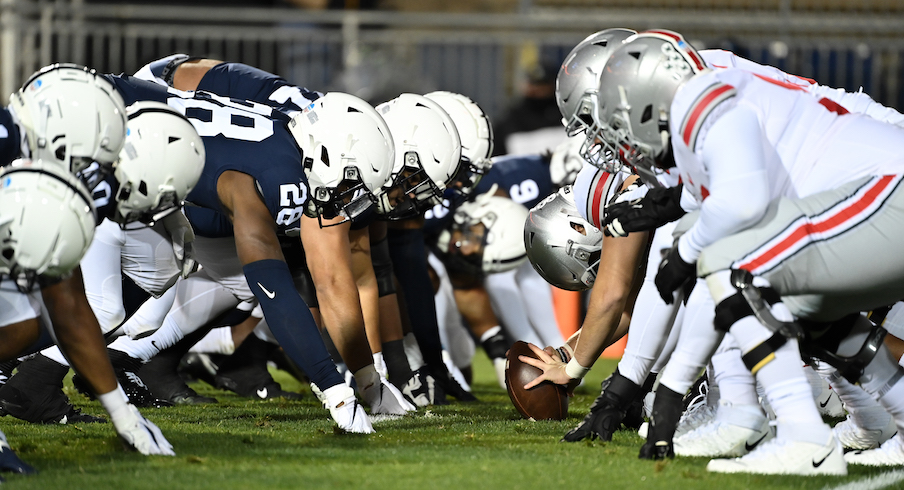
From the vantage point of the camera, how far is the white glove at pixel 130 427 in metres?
3.34

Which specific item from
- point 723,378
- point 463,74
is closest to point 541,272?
point 723,378

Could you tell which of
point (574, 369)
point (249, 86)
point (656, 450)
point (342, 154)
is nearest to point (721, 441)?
point (656, 450)

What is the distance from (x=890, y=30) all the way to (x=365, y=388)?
8.03 m

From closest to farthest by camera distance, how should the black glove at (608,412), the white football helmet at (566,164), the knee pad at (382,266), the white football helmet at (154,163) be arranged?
the white football helmet at (154,163) < the black glove at (608,412) < the knee pad at (382,266) < the white football helmet at (566,164)

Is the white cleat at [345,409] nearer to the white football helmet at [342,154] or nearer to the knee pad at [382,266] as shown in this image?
the white football helmet at [342,154]

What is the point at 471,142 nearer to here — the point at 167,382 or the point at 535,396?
the point at 535,396

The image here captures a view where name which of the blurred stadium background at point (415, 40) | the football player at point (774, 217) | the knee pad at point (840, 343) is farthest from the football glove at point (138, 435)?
the blurred stadium background at point (415, 40)

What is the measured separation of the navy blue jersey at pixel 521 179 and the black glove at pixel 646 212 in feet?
9.49

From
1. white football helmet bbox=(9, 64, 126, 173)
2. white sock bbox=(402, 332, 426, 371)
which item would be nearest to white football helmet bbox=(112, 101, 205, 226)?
white football helmet bbox=(9, 64, 126, 173)

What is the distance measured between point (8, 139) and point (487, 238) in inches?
133

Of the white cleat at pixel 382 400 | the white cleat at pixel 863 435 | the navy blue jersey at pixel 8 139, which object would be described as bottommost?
the white cleat at pixel 382 400

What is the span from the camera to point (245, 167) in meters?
4.07

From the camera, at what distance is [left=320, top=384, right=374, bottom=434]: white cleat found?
12.6 feet

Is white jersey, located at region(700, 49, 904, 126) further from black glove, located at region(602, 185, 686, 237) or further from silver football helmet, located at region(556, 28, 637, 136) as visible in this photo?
black glove, located at region(602, 185, 686, 237)
